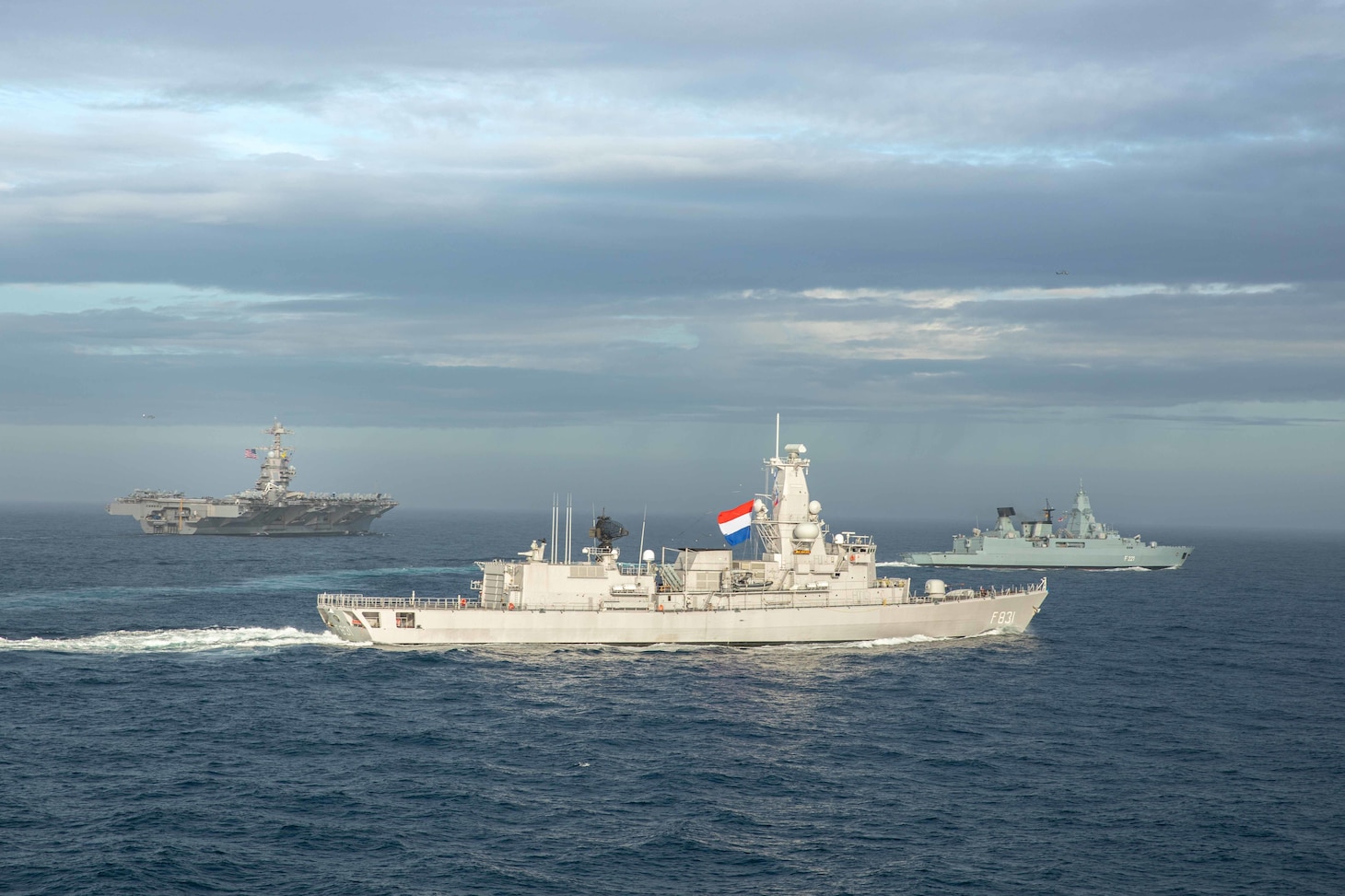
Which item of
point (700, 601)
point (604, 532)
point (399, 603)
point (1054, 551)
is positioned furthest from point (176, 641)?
point (1054, 551)

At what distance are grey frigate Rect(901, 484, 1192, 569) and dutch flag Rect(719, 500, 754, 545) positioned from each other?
61.8 metres

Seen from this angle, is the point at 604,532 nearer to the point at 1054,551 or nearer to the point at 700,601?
the point at 700,601

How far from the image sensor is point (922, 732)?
38.3m

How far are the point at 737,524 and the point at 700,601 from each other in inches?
200

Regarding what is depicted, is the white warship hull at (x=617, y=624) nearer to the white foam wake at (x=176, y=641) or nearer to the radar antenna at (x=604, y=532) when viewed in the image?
the white foam wake at (x=176, y=641)

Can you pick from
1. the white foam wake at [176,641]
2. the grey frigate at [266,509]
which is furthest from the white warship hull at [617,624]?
the grey frigate at [266,509]

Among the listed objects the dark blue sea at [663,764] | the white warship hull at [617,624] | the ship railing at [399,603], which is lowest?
the dark blue sea at [663,764]

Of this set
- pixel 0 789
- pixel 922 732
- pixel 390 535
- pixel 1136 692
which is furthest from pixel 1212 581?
pixel 390 535

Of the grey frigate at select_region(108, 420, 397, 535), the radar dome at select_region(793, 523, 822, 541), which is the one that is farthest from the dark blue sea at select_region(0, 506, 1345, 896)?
the grey frigate at select_region(108, 420, 397, 535)

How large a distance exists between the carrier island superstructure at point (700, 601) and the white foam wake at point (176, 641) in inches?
90.8

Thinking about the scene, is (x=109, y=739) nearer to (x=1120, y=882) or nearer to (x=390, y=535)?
(x=1120, y=882)

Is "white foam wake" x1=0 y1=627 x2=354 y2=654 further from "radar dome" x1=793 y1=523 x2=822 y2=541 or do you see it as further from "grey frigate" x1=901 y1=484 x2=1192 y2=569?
"grey frigate" x1=901 y1=484 x2=1192 y2=569

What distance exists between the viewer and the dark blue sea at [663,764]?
25188mm

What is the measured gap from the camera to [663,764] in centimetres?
3400
